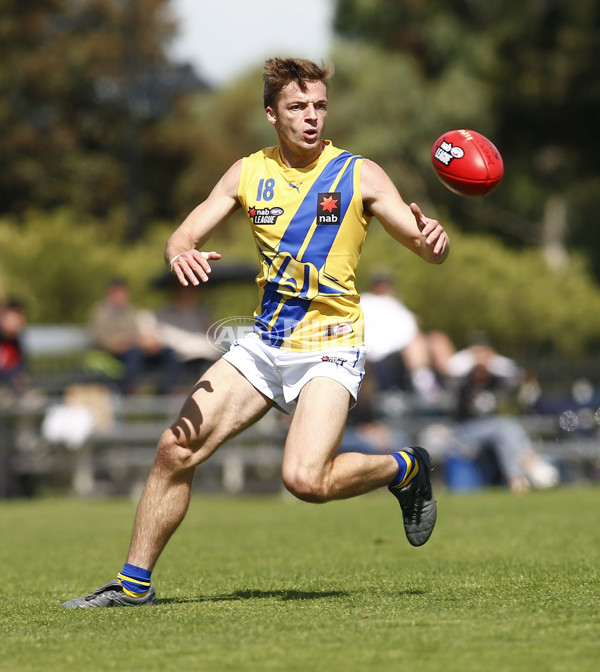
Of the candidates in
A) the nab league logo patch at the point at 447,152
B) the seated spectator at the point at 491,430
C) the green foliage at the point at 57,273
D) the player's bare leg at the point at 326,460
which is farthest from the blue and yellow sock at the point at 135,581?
the green foliage at the point at 57,273

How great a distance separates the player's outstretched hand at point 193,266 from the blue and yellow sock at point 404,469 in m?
1.33

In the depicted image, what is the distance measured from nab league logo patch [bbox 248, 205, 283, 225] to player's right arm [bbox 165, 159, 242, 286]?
14 centimetres

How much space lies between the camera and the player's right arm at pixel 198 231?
5533 millimetres

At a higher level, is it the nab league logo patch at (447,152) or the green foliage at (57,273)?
the green foliage at (57,273)

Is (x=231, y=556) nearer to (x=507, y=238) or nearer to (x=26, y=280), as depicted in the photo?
(x=26, y=280)

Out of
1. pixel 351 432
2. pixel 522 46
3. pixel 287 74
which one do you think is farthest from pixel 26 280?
pixel 287 74

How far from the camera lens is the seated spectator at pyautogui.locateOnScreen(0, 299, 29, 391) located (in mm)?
14570

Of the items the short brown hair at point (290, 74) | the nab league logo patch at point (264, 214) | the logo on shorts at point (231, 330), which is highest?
the short brown hair at point (290, 74)

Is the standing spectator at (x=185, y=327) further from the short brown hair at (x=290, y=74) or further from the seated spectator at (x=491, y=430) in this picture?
the short brown hair at (x=290, y=74)

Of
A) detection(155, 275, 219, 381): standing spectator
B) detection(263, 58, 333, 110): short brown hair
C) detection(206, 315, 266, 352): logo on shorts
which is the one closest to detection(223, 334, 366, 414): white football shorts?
detection(206, 315, 266, 352): logo on shorts

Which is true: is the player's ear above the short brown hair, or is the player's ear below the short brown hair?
below

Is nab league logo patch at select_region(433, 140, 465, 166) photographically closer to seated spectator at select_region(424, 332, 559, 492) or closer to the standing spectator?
seated spectator at select_region(424, 332, 559, 492)

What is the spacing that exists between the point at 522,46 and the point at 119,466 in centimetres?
2056

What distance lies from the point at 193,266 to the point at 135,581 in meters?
1.46
